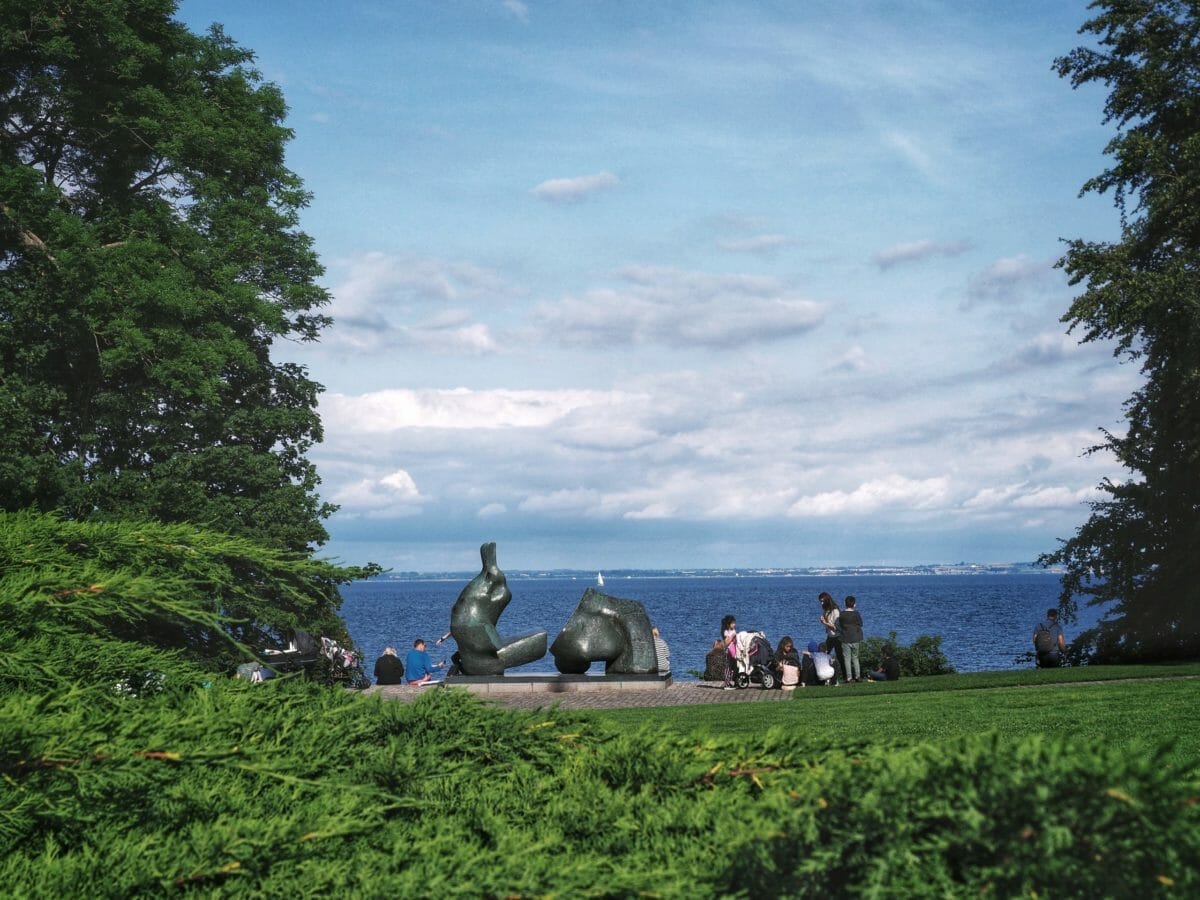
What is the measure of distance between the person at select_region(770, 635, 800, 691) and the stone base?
8.01 ft

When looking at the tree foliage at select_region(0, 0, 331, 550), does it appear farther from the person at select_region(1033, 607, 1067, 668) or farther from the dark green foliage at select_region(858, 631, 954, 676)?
the person at select_region(1033, 607, 1067, 668)

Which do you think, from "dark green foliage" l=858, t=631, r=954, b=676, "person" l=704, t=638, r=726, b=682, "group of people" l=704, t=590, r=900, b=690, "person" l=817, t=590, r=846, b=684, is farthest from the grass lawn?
"dark green foliage" l=858, t=631, r=954, b=676

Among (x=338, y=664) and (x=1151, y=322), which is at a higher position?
(x=1151, y=322)

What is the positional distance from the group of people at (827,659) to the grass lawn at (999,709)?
4.50 feet

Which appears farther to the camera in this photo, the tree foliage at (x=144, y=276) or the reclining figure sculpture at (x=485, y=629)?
the reclining figure sculpture at (x=485, y=629)

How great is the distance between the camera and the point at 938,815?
80.5 inches

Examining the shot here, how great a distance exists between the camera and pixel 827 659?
23.5 metres

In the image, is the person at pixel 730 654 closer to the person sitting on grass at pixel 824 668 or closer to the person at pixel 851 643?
the person sitting on grass at pixel 824 668

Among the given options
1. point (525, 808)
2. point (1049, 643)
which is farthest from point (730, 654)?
point (525, 808)

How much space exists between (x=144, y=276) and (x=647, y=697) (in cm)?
1298

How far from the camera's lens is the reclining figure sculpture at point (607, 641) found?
23906 millimetres

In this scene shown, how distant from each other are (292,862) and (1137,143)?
85.7 feet

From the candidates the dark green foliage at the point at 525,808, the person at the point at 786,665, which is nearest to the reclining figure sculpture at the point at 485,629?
the person at the point at 786,665

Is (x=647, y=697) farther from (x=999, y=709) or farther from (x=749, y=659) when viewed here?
(x=999, y=709)
